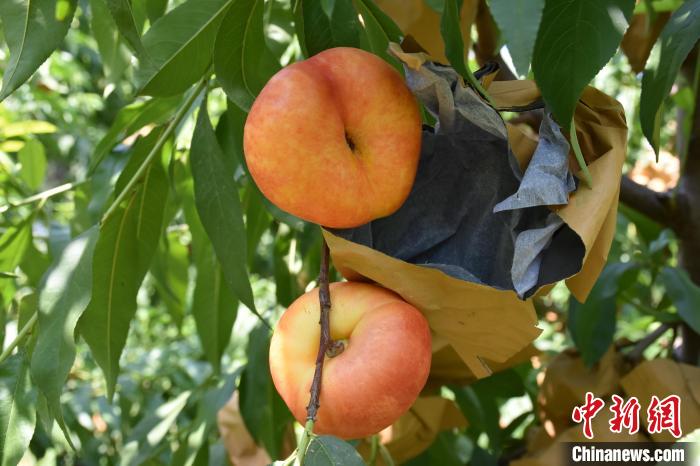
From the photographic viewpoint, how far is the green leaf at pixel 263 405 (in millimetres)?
950

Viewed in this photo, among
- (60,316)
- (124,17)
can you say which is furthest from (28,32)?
(60,316)

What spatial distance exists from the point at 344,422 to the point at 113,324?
0.97 ft

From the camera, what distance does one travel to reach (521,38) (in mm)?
419

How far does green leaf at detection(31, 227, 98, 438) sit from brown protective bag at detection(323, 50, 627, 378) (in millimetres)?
184

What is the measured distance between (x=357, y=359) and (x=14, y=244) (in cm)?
61

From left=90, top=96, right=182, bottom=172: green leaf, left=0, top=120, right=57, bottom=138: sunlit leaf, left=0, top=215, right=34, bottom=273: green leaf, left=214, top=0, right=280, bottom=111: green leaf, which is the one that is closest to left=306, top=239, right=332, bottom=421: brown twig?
left=214, top=0, right=280, bottom=111: green leaf

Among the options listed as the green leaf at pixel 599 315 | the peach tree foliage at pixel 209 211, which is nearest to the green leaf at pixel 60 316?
the peach tree foliage at pixel 209 211

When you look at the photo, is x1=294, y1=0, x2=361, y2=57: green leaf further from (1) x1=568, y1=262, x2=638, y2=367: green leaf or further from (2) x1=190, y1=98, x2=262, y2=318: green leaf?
(1) x1=568, y1=262, x2=638, y2=367: green leaf

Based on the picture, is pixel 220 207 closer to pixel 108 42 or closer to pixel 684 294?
pixel 108 42

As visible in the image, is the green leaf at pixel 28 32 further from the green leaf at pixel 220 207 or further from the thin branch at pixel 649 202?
the thin branch at pixel 649 202

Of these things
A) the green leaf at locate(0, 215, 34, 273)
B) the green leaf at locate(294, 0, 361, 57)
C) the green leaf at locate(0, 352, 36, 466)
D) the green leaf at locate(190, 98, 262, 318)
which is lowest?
the green leaf at locate(0, 215, 34, 273)

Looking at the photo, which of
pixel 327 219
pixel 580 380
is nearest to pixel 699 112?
pixel 580 380

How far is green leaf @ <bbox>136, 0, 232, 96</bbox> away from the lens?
65cm

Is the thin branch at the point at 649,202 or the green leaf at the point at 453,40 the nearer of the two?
the green leaf at the point at 453,40
